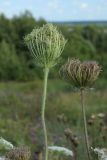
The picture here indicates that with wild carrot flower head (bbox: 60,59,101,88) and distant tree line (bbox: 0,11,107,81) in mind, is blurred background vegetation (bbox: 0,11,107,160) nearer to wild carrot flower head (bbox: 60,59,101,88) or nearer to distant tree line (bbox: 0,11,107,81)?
distant tree line (bbox: 0,11,107,81)

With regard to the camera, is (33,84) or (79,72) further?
(33,84)

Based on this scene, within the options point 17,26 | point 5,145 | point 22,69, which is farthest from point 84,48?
point 5,145

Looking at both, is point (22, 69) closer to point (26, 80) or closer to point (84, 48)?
point (26, 80)

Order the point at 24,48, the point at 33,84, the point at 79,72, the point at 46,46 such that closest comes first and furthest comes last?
the point at 46,46
the point at 79,72
the point at 33,84
the point at 24,48

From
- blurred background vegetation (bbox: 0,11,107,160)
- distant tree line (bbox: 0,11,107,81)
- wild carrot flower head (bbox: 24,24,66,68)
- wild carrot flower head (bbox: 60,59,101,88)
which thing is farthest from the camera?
distant tree line (bbox: 0,11,107,81)

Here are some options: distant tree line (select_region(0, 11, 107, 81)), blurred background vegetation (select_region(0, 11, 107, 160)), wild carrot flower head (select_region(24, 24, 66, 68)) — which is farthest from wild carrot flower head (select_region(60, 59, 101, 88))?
distant tree line (select_region(0, 11, 107, 81))

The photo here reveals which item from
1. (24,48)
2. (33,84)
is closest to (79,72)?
(33,84)

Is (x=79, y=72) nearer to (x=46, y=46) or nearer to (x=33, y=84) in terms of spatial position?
(x=46, y=46)
